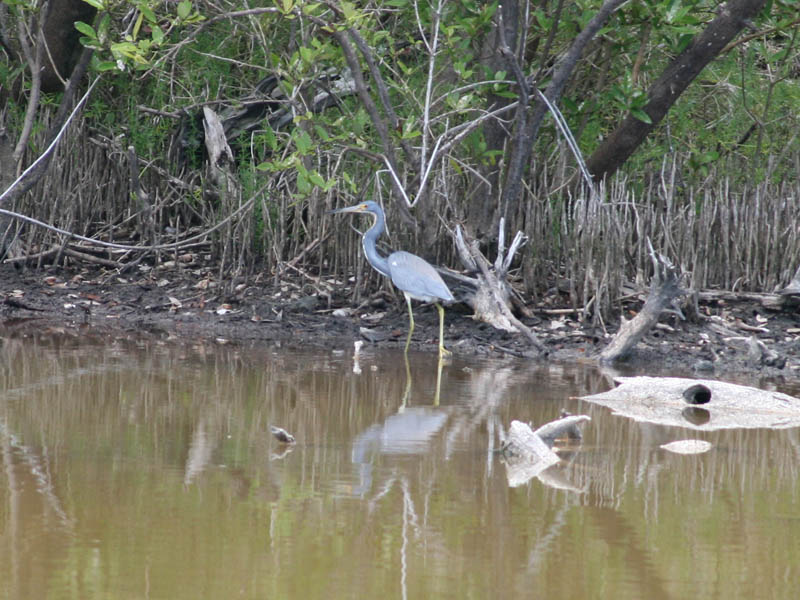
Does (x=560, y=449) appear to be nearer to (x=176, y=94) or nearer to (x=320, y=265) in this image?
(x=320, y=265)

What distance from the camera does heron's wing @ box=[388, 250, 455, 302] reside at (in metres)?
7.17

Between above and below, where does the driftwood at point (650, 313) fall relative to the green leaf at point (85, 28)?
below

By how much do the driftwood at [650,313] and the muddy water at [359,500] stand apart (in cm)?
123

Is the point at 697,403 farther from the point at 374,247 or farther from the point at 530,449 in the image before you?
the point at 374,247

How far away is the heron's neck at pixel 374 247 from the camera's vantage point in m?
7.52

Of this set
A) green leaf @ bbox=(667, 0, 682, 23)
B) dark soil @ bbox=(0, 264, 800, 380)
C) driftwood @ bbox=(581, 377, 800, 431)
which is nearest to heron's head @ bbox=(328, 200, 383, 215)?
dark soil @ bbox=(0, 264, 800, 380)

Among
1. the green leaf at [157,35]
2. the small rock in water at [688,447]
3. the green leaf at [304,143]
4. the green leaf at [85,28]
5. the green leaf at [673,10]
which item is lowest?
the small rock in water at [688,447]

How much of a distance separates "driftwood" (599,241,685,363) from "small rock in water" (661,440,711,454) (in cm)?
223

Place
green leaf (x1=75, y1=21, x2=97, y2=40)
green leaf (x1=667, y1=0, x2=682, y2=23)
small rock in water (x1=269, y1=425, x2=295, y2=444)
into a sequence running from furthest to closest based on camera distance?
green leaf (x1=667, y1=0, x2=682, y2=23) < green leaf (x1=75, y1=21, x2=97, y2=40) < small rock in water (x1=269, y1=425, x2=295, y2=444)

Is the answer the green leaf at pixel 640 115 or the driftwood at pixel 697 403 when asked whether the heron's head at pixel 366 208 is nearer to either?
the green leaf at pixel 640 115

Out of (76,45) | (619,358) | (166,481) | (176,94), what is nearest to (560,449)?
(166,481)

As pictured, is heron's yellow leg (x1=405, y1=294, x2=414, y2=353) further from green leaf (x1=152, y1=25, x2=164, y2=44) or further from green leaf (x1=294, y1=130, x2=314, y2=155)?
green leaf (x1=152, y1=25, x2=164, y2=44)

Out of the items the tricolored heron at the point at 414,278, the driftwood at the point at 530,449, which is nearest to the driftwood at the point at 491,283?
the tricolored heron at the point at 414,278

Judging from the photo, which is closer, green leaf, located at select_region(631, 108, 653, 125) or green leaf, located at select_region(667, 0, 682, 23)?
green leaf, located at select_region(667, 0, 682, 23)
